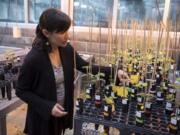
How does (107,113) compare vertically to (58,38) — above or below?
below

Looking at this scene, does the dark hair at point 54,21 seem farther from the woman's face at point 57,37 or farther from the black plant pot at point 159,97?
the black plant pot at point 159,97

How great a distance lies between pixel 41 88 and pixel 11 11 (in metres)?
3.61

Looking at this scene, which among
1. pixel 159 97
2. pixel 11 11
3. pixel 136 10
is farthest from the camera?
pixel 11 11

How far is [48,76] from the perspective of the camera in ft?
3.73

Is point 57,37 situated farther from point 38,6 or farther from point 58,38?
point 38,6

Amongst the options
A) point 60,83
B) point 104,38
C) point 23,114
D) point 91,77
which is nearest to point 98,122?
point 60,83

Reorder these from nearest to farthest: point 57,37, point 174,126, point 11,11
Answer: point 174,126 < point 57,37 < point 11,11

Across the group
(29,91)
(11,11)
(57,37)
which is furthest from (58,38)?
(11,11)

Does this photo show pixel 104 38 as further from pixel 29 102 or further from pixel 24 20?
pixel 29 102

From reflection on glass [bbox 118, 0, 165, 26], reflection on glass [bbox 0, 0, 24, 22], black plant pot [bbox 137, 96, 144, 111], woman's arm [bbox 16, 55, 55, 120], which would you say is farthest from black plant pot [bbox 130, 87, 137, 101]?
reflection on glass [bbox 0, 0, 24, 22]

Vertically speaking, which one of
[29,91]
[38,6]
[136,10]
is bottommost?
[29,91]

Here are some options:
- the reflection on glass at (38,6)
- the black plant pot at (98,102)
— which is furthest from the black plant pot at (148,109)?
the reflection on glass at (38,6)

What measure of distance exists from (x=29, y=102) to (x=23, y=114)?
1.70 m

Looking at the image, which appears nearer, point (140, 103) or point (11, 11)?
point (140, 103)
